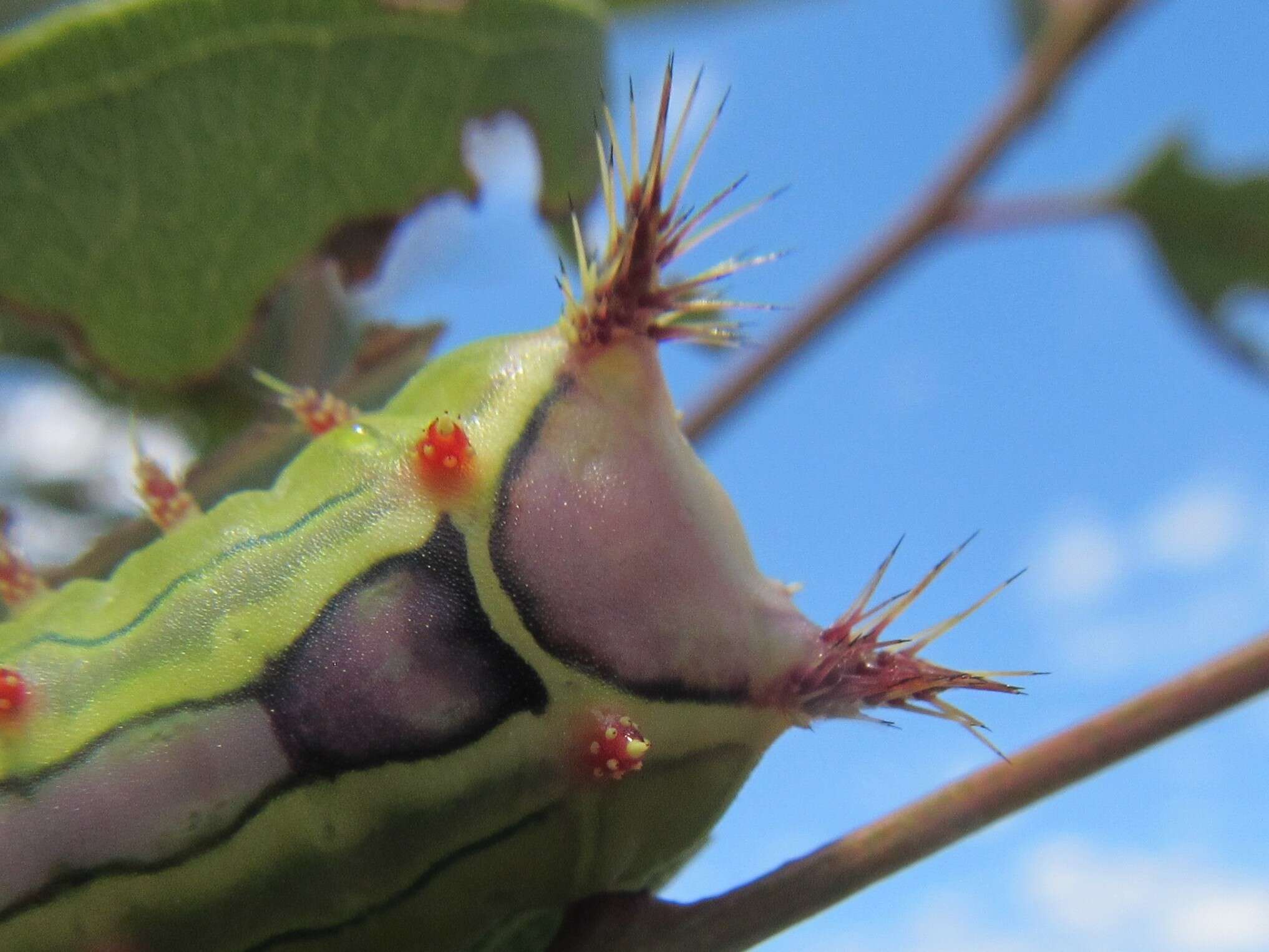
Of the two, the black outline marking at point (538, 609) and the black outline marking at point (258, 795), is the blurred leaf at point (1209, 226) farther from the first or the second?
the black outline marking at point (258, 795)

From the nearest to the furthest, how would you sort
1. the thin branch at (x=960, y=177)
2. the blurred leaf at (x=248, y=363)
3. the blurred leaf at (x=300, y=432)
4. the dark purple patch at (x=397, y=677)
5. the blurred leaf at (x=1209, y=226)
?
1. the dark purple patch at (x=397, y=677)
2. the blurred leaf at (x=300, y=432)
3. the blurred leaf at (x=248, y=363)
4. the thin branch at (x=960, y=177)
5. the blurred leaf at (x=1209, y=226)

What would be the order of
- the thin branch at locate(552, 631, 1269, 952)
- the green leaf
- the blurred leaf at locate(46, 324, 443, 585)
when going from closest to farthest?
the thin branch at locate(552, 631, 1269, 952)
the green leaf
the blurred leaf at locate(46, 324, 443, 585)

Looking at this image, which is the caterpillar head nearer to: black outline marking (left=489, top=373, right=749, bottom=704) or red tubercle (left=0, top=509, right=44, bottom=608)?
black outline marking (left=489, top=373, right=749, bottom=704)

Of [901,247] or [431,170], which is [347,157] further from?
[901,247]

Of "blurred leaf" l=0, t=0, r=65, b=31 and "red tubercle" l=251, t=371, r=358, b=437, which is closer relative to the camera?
"red tubercle" l=251, t=371, r=358, b=437

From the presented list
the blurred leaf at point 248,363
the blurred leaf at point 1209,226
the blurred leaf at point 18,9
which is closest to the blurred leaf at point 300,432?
the blurred leaf at point 248,363

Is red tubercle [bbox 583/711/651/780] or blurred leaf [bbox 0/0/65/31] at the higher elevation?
blurred leaf [bbox 0/0/65/31]

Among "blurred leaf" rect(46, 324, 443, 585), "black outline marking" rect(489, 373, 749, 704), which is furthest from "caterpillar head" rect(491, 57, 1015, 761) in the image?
"blurred leaf" rect(46, 324, 443, 585)

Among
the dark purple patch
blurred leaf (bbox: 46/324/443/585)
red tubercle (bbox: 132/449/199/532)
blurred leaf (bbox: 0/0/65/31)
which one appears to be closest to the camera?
the dark purple patch

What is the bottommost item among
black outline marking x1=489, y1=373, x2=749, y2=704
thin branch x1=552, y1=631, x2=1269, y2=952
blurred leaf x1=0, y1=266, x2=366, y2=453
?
thin branch x1=552, y1=631, x2=1269, y2=952
